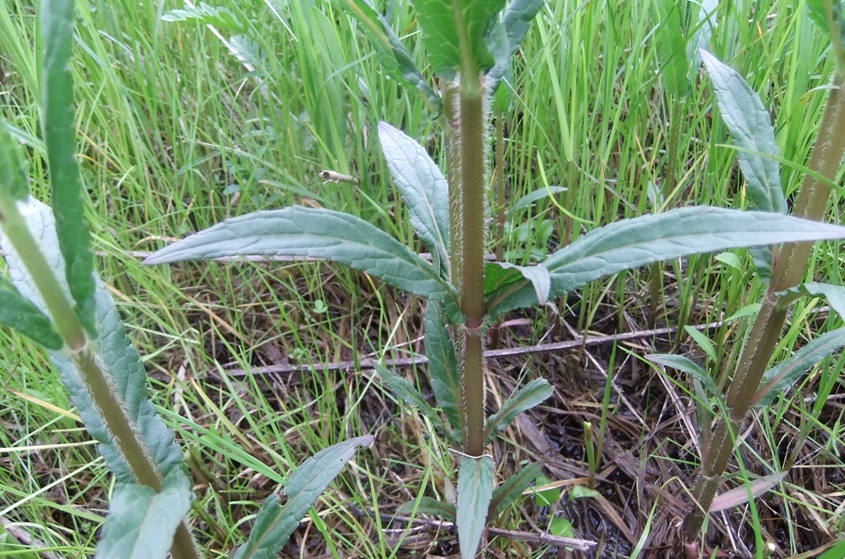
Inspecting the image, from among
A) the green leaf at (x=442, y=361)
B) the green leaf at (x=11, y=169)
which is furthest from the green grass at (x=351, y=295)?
the green leaf at (x=11, y=169)

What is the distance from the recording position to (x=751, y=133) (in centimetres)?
95

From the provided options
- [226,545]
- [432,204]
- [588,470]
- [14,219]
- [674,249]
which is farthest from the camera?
[588,470]

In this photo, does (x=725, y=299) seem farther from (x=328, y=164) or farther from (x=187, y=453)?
(x=187, y=453)

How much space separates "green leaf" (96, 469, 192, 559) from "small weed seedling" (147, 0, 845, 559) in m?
0.26

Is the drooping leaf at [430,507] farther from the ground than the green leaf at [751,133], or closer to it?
closer to it

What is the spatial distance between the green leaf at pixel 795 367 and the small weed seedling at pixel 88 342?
0.69 m

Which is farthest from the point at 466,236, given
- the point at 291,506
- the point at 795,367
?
the point at 795,367

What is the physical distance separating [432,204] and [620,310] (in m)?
0.67

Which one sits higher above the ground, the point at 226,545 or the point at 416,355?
the point at 416,355

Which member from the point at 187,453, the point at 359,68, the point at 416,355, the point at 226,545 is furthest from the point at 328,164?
the point at 226,545

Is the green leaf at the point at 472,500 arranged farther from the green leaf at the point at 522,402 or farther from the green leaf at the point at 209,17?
the green leaf at the point at 209,17

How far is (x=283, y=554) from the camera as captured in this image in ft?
3.77

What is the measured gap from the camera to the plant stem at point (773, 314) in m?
0.82

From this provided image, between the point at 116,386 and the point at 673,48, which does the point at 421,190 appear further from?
the point at 673,48
